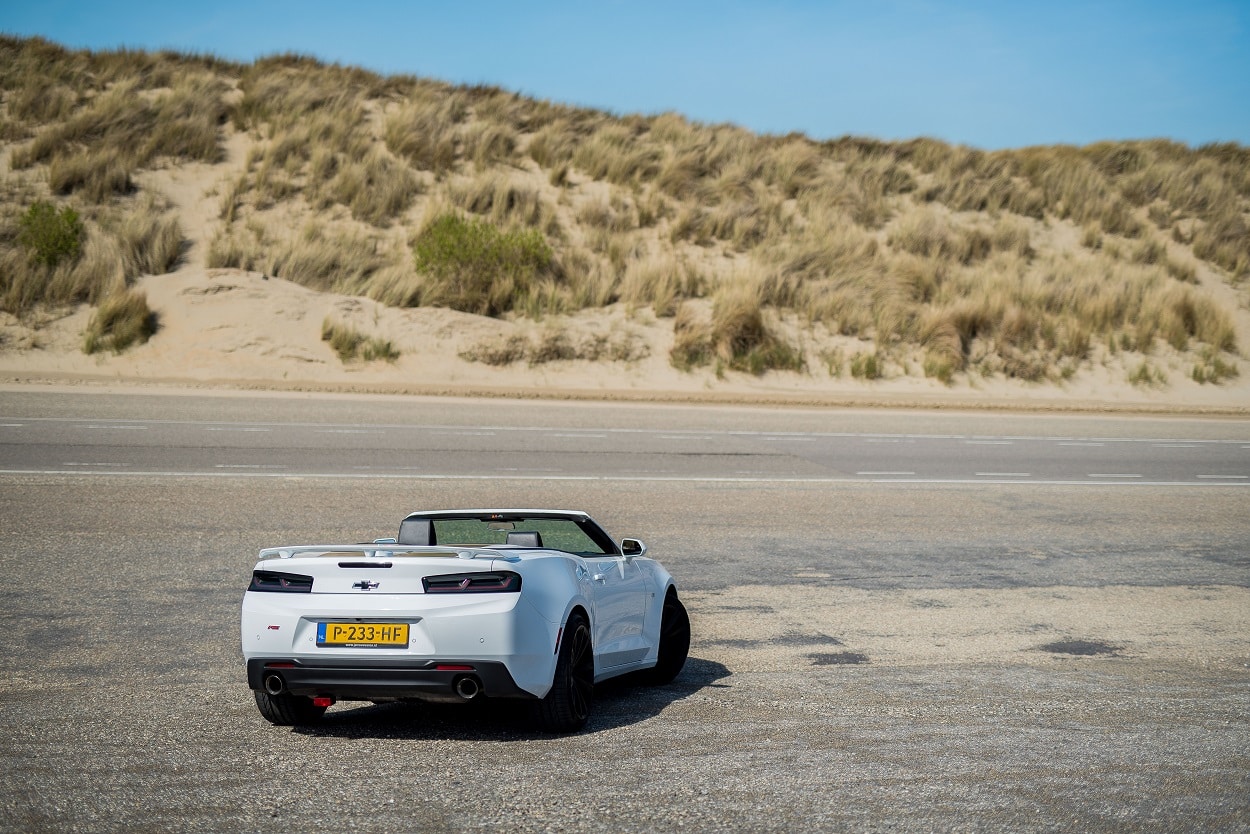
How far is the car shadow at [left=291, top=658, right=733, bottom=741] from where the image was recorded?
6.28 metres

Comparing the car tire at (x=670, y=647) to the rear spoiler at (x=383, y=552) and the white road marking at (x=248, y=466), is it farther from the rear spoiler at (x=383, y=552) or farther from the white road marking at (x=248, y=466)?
the white road marking at (x=248, y=466)

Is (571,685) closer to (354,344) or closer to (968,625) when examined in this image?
(968,625)

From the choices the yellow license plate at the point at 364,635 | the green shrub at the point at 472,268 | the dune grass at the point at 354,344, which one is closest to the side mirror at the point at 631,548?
the yellow license plate at the point at 364,635

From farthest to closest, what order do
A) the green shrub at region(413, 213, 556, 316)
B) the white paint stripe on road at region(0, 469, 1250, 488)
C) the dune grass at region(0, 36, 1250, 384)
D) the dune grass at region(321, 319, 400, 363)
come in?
the dune grass at region(0, 36, 1250, 384), the green shrub at region(413, 213, 556, 316), the dune grass at region(321, 319, 400, 363), the white paint stripe on road at region(0, 469, 1250, 488)

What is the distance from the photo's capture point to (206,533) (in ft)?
39.1

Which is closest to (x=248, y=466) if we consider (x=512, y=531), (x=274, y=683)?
(x=512, y=531)

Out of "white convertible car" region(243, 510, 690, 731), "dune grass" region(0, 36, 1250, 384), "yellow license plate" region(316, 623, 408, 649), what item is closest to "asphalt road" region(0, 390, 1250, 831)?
"white convertible car" region(243, 510, 690, 731)

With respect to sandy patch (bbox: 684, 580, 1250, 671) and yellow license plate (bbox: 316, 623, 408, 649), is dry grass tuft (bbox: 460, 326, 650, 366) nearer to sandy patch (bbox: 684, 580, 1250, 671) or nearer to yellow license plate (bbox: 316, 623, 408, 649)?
sandy patch (bbox: 684, 580, 1250, 671)

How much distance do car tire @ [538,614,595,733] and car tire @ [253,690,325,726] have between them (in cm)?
116

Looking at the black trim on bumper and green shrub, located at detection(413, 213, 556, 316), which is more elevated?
green shrub, located at detection(413, 213, 556, 316)

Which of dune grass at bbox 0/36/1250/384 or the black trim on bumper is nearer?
the black trim on bumper

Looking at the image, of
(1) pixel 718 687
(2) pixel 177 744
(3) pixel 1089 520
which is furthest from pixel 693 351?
(2) pixel 177 744

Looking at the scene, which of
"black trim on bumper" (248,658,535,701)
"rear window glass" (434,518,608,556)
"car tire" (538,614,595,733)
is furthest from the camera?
"rear window glass" (434,518,608,556)

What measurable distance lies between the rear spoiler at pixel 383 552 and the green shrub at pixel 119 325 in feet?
73.3
